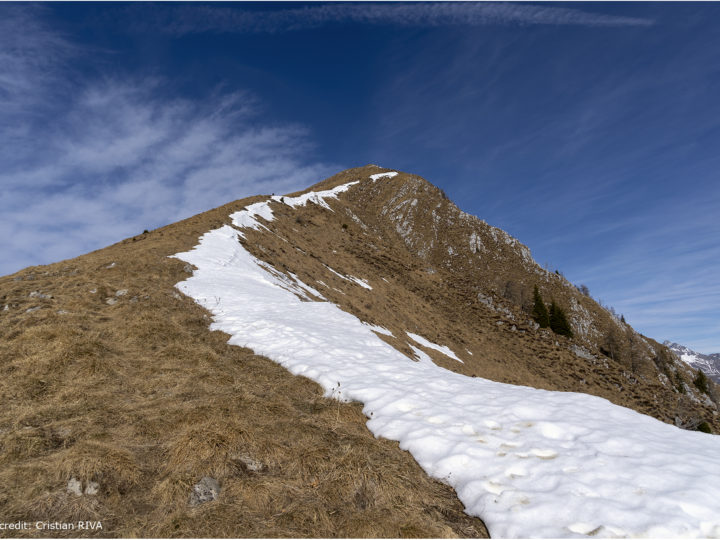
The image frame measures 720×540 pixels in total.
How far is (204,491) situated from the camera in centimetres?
480

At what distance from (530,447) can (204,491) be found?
17.9 feet

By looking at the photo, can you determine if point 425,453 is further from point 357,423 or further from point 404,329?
point 404,329

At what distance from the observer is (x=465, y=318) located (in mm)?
48500

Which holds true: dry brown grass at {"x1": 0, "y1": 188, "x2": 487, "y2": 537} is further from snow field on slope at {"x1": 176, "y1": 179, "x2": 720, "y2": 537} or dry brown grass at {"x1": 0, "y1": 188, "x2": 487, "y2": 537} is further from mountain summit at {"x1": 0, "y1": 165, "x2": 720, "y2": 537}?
snow field on slope at {"x1": 176, "y1": 179, "x2": 720, "y2": 537}

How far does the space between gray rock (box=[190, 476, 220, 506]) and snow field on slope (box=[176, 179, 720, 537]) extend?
11.3 feet

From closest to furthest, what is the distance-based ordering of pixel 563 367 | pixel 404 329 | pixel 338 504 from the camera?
pixel 338 504
pixel 404 329
pixel 563 367

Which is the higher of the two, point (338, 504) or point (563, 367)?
point (563, 367)

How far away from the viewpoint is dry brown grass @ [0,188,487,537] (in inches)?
175

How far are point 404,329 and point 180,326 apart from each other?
24.2m

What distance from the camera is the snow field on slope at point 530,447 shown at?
4.43 meters

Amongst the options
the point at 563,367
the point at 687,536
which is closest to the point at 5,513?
the point at 687,536

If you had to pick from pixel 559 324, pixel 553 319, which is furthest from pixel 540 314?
pixel 559 324

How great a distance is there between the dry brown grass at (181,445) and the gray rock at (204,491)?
109mm

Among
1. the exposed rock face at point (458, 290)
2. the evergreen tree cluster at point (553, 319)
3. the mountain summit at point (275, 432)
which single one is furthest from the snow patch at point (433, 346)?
the evergreen tree cluster at point (553, 319)
